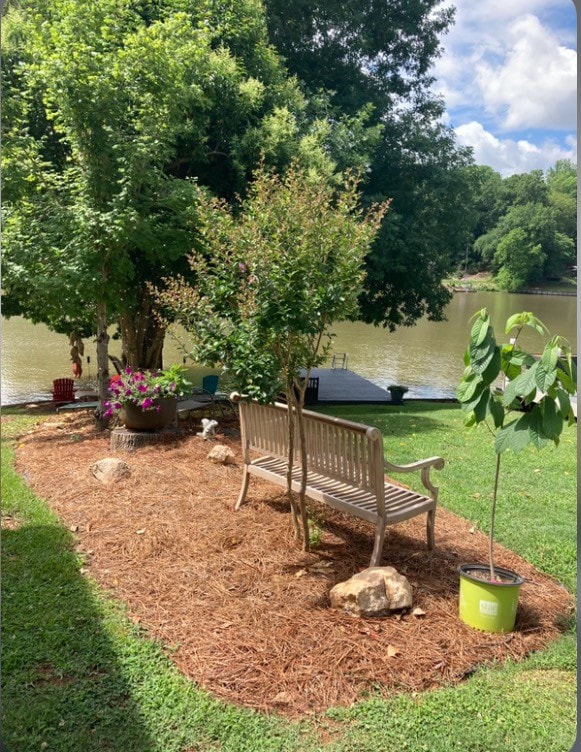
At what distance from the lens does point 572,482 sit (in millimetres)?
6434

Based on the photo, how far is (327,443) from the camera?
163 inches

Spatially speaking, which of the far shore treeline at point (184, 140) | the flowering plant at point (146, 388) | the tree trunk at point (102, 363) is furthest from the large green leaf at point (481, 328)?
the tree trunk at point (102, 363)

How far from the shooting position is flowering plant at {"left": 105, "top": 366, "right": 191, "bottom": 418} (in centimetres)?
688

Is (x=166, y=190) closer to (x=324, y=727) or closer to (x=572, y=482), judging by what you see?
Result: (x=572, y=482)

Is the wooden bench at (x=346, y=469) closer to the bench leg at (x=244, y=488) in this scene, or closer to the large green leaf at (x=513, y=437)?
the bench leg at (x=244, y=488)

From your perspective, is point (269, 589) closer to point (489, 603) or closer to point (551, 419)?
point (489, 603)

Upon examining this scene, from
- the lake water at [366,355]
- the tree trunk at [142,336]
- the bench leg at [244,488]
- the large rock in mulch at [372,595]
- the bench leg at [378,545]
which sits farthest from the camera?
the lake water at [366,355]

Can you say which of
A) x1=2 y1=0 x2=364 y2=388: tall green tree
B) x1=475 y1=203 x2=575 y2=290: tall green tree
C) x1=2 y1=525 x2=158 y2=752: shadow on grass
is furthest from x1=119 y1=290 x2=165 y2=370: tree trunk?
x1=475 y1=203 x2=575 y2=290: tall green tree

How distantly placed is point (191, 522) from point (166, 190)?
4.84 metres

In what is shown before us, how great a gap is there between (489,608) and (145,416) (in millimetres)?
4631

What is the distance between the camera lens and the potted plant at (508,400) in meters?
2.96

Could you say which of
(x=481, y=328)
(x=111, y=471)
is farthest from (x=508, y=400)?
(x=111, y=471)

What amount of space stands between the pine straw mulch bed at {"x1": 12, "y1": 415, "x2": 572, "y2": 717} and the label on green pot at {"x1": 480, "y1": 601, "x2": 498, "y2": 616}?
0.34ft

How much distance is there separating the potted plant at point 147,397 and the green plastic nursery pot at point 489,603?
443 centimetres
